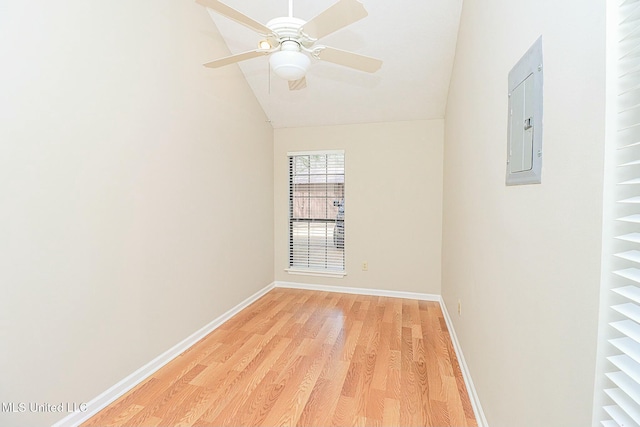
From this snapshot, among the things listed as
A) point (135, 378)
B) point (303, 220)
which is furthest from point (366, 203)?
point (135, 378)

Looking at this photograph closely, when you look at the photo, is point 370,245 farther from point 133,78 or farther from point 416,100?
point 133,78

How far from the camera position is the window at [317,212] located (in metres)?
4.41

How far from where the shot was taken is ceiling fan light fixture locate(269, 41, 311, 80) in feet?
5.68

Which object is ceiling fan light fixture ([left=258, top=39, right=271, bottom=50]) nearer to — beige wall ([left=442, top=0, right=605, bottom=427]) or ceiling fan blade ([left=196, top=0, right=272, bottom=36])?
ceiling fan blade ([left=196, top=0, right=272, bottom=36])

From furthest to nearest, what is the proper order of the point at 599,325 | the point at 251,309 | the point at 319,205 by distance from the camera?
the point at 319,205, the point at 251,309, the point at 599,325

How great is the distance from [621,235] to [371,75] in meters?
3.17

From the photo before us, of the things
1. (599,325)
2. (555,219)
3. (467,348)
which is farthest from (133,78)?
(467,348)

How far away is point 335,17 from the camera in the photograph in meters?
1.54

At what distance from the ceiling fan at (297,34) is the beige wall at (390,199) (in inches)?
88.1

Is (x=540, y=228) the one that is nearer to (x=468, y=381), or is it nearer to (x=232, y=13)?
(x=468, y=381)

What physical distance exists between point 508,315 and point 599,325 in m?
0.70

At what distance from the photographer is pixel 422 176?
4027 millimetres

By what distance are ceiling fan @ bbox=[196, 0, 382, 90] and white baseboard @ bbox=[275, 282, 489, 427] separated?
215cm

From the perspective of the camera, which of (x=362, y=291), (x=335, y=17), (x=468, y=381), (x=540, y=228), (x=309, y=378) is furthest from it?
(x=362, y=291)
